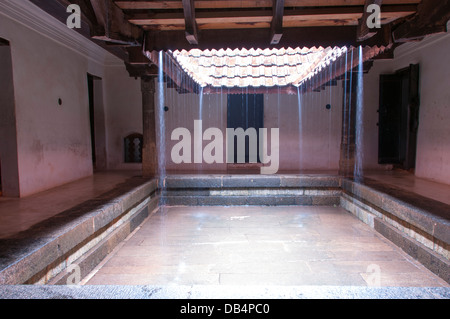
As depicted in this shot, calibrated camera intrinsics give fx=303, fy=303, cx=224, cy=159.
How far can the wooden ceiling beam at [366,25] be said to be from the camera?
384cm

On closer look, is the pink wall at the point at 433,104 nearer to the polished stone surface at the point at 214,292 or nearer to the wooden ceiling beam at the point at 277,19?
the wooden ceiling beam at the point at 277,19

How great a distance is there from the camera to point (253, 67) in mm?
9195

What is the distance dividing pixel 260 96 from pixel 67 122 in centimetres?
617

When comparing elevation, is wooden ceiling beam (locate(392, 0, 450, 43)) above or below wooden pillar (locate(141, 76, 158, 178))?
above

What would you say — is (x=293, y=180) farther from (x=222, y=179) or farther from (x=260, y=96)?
(x=260, y=96)

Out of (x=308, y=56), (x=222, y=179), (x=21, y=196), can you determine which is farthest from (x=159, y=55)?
(x=308, y=56)

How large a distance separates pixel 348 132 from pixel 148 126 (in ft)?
16.4

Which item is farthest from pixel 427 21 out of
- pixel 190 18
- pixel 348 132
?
pixel 348 132

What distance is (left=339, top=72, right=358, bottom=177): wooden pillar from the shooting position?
296 inches

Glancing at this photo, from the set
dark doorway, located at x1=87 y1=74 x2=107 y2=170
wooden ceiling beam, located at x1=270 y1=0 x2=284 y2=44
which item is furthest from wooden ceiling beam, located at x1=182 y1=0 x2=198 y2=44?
dark doorway, located at x1=87 y1=74 x2=107 y2=170

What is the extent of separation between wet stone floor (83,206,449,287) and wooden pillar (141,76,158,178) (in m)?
1.72

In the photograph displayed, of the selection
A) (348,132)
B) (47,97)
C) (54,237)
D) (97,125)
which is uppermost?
(47,97)

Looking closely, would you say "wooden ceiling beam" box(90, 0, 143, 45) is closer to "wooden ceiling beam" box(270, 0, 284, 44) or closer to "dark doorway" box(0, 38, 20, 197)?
"wooden ceiling beam" box(270, 0, 284, 44)

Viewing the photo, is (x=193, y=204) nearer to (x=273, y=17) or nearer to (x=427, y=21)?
(x=273, y=17)
